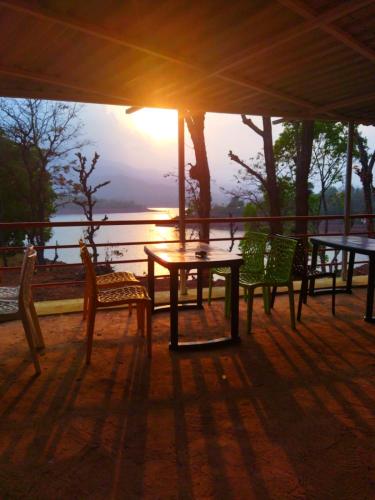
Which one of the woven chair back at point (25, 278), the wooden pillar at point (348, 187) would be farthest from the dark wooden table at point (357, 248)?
the woven chair back at point (25, 278)

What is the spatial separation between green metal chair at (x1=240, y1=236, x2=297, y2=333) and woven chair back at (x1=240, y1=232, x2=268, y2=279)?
0.40 feet

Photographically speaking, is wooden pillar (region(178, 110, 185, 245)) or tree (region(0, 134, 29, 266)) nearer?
wooden pillar (region(178, 110, 185, 245))

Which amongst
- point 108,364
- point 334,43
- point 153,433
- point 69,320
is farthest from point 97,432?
point 334,43

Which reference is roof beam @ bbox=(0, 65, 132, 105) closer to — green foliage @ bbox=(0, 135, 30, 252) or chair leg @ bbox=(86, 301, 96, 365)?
chair leg @ bbox=(86, 301, 96, 365)

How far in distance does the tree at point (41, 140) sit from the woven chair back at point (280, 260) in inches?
559

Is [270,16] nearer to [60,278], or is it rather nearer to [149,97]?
[149,97]

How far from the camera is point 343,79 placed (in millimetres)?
3998

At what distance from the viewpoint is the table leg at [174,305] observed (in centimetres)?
324

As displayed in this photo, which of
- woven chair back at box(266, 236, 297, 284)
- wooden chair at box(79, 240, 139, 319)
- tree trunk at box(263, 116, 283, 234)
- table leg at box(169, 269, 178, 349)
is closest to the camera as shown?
table leg at box(169, 269, 178, 349)

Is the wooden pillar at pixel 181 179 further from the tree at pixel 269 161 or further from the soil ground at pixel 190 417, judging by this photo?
the tree at pixel 269 161

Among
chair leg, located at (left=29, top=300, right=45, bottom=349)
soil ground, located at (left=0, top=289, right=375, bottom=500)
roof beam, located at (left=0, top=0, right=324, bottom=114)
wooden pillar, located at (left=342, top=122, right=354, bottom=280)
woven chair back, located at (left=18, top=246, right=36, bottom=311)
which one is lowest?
soil ground, located at (left=0, top=289, right=375, bottom=500)

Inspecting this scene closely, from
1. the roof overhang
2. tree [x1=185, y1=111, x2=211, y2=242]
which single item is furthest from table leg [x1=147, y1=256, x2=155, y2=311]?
tree [x1=185, y1=111, x2=211, y2=242]

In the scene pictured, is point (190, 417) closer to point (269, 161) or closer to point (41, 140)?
point (269, 161)

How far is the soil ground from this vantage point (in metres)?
1.81
